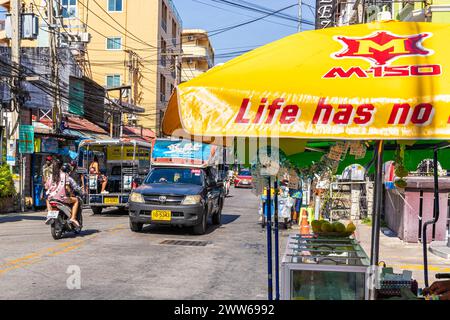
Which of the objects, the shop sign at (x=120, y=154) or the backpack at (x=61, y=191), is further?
the shop sign at (x=120, y=154)

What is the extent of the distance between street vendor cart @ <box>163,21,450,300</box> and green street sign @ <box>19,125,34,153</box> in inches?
662

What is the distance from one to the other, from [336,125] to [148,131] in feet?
140

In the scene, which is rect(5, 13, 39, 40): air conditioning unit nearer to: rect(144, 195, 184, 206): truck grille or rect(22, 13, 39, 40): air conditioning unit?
rect(22, 13, 39, 40): air conditioning unit

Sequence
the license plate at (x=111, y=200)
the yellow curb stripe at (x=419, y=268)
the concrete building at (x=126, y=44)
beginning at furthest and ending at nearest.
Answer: the concrete building at (x=126, y=44), the license plate at (x=111, y=200), the yellow curb stripe at (x=419, y=268)

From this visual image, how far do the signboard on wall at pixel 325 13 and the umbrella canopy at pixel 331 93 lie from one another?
1066 inches

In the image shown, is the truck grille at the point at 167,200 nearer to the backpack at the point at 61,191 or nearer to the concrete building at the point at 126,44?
the backpack at the point at 61,191

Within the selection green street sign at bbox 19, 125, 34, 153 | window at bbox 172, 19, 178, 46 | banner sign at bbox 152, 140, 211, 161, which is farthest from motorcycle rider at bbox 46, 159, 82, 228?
window at bbox 172, 19, 178, 46

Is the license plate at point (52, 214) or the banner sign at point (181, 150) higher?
the banner sign at point (181, 150)

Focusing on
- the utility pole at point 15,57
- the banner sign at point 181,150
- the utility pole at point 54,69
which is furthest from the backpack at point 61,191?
the utility pole at point 54,69

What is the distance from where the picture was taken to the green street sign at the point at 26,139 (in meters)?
18.7

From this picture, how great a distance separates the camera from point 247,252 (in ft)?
34.8

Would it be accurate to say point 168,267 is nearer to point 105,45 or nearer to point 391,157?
point 391,157

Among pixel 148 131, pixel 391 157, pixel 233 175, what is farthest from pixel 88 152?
pixel 233 175

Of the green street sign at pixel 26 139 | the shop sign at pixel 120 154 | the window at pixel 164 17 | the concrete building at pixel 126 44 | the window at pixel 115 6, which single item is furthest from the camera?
the window at pixel 164 17
